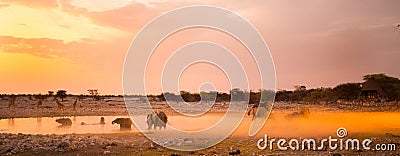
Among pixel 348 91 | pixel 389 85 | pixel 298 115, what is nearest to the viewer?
pixel 298 115

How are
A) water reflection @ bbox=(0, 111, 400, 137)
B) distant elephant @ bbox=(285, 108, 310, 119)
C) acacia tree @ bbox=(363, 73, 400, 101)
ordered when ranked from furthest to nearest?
acacia tree @ bbox=(363, 73, 400, 101)
distant elephant @ bbox=(285, 108, 310, 119)
water reflection @ bbox=(0, 111, 400, 137)

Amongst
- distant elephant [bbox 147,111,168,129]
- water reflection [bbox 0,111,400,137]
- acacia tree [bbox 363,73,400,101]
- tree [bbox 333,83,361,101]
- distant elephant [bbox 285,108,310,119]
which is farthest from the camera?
tree [bbox 333,83,361,101]

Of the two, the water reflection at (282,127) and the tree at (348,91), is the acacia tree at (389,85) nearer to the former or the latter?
the tree at (348,91)

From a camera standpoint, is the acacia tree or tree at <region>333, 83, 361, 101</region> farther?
tree at <region>333, 83, 361, 101</region>

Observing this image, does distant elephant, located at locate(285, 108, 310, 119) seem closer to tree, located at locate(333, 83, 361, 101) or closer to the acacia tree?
the acacia tree

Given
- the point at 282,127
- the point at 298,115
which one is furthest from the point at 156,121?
the point at 298,115

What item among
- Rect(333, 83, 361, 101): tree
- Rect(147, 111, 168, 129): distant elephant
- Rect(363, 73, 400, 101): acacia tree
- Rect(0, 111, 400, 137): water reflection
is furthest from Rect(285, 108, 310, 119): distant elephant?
Rect(333, 83, 361, 101): tree

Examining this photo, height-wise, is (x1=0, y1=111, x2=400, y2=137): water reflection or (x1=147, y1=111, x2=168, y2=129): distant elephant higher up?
(x1=147, y1=111, x2=168, y2=129): distant elephant

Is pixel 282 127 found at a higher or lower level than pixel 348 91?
lower

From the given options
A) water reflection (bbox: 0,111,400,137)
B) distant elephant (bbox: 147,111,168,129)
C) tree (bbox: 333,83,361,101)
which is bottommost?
water reflection (bbox: 0,111,400,137)

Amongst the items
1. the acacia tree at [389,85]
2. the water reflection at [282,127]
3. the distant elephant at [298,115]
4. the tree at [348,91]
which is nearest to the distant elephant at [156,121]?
the water reflection at [282,127]

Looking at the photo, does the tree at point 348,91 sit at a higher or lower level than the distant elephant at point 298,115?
higher

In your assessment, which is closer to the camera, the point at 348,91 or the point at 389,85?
the point at 389,85

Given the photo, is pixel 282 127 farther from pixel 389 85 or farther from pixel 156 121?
pixel 389 85
